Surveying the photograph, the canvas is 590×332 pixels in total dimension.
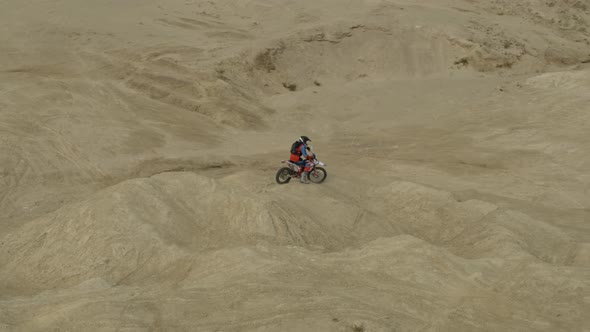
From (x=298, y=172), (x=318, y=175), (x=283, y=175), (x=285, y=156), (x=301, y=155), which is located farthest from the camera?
(x=285, y=156)

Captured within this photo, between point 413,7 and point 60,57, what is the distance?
20.5 meters

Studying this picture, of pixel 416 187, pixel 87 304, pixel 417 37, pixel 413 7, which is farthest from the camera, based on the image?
pixel 413 7

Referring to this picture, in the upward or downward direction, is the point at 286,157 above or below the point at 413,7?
below

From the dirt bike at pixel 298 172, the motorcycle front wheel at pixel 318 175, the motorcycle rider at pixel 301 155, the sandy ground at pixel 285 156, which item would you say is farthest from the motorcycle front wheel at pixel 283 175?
the motorcycle front wheel at pixel 318 175

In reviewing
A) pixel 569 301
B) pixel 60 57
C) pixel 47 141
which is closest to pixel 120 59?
pixel 60 57

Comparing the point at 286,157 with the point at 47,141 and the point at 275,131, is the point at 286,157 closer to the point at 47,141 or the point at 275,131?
the point at 275,131

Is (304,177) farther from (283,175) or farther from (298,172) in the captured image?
(283,175)

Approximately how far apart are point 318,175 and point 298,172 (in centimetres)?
73

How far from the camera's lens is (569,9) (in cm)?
3556

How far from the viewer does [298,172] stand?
50.5 feet

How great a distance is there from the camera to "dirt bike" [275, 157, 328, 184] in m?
15.3

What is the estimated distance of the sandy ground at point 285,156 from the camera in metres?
7.75

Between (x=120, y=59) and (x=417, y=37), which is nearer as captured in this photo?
(x=120, y=59)

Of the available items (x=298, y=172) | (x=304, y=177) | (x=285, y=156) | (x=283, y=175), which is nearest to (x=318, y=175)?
(x=304, y=177)
